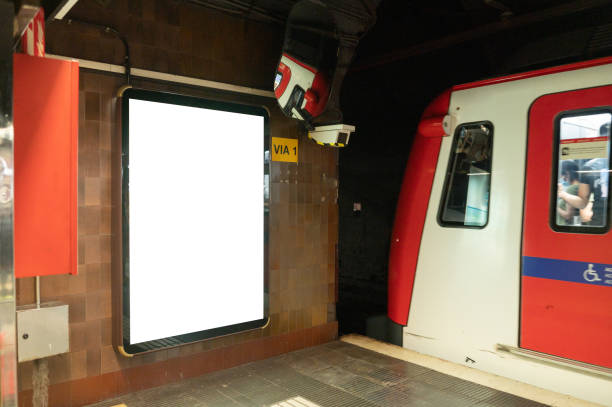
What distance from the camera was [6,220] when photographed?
1.35 meters

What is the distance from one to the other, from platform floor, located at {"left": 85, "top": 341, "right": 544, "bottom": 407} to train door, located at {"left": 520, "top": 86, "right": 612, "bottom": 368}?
545 millimetres

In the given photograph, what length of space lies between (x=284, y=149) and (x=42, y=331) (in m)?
2.29

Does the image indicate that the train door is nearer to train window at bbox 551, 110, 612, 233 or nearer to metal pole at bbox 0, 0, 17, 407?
train window at bbox 551, 110, 612, 233

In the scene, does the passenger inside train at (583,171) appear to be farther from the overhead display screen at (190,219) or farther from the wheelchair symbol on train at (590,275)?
the overhead display screen at (190,219)

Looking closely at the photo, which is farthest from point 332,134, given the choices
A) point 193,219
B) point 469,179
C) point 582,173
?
point 582,173

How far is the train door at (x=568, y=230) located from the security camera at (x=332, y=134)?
4.59ft

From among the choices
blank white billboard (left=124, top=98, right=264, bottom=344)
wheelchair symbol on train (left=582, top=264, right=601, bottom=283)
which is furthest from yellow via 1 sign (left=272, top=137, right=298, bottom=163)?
wheelchair symbol on train (left=582, top=264, right=601, bottom=283)

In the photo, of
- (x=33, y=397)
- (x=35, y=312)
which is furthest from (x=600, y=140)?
(x=33, y=397)

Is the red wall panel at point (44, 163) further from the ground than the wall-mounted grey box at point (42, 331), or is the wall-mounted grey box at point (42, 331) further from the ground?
the red wall panel at point (44, 163)

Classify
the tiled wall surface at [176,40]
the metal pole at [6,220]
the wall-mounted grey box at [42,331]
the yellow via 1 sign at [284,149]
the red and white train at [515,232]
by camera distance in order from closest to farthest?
the metal pole at [6,220] < the wall-mounted grey box at [42,331] < the tiled wall surface at [176,40] < the red and white train at [515,232] < the yellow via 1 sign at [284,149]

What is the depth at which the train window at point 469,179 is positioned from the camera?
3.66 meters

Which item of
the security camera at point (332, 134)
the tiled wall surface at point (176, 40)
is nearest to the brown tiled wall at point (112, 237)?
the tiled wall surface at point (176, 40)

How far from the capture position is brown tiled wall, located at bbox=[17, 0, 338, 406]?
2.99 m

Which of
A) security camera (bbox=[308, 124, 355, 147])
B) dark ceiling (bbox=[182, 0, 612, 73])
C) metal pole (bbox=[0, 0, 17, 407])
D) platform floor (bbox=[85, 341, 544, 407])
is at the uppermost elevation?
dark ceiling (bbox=[182, 0, 612, 73])
